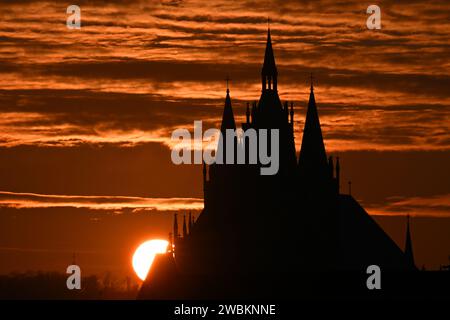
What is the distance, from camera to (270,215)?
7741 inches

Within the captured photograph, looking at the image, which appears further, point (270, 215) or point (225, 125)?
point (270, 215)

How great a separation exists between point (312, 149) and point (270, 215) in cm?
1011

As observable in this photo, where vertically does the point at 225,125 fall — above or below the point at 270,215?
above

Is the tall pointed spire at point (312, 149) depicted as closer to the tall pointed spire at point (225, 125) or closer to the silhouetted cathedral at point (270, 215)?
the silhouetted cathedral at point (270, 215)

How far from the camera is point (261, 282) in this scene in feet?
612

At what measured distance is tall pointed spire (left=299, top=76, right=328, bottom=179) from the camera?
18762 centimetres

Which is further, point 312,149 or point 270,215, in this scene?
point 270,215

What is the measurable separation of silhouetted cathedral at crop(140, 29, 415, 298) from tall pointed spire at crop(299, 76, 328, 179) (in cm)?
8
